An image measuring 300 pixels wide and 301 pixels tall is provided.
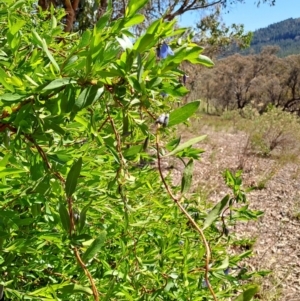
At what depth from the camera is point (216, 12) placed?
9375 mm

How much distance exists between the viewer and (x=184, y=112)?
44 centimetres

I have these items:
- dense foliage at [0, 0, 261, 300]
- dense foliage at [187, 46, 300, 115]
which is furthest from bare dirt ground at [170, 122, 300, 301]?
dense foliage at [187, 46, 300, 115]

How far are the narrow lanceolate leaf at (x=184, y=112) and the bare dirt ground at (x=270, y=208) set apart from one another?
2.88m

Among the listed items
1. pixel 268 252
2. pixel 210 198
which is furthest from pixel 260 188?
pixel 268 252

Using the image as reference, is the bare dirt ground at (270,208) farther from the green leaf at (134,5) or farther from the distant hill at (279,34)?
the distant hill at (279,34)

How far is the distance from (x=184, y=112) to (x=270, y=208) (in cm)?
498

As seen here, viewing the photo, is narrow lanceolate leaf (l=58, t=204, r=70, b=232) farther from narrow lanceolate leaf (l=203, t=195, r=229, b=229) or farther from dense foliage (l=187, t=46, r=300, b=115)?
dense foliage (l=187, t=46, r=300, b=115)

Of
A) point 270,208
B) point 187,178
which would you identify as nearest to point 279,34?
point 270,208

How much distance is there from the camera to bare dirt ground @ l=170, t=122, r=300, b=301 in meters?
3.42

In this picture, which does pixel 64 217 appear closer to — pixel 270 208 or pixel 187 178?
pixel 187 178

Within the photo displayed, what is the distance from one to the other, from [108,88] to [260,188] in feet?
18.8

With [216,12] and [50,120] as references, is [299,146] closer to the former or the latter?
[216,12]

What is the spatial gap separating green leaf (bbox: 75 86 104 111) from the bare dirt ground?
116 inches

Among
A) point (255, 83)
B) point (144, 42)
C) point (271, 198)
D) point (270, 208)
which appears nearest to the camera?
point (144, 42)
